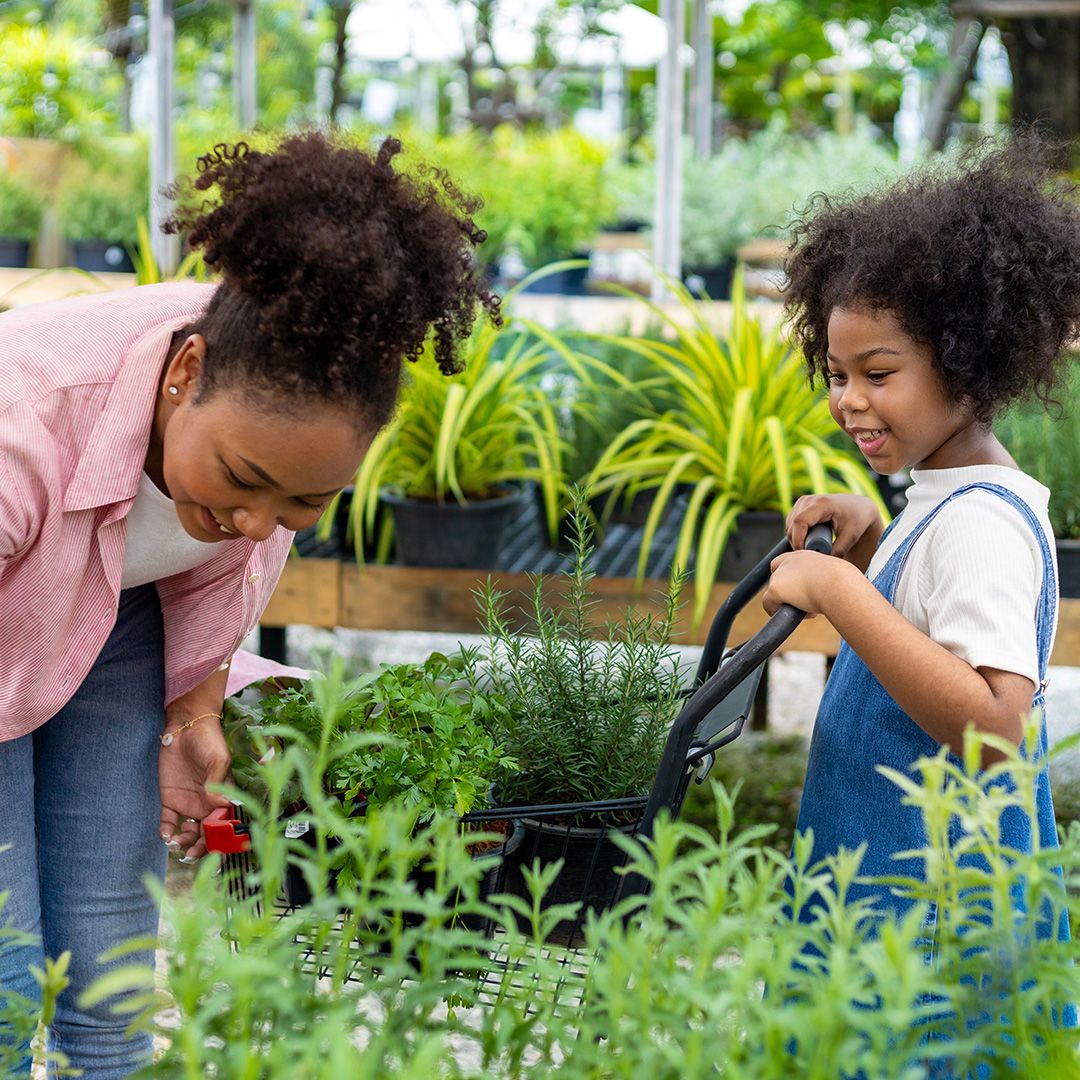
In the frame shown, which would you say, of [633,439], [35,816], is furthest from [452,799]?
[633,439]

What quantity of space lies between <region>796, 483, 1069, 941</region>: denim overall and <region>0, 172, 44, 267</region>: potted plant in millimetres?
6107

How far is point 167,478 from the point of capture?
4.80 feet

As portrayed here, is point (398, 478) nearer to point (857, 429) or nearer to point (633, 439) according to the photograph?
point (633, 439)

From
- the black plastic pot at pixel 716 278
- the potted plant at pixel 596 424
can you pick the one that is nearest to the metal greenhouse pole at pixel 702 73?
the black plastic pot at pixel 716 278

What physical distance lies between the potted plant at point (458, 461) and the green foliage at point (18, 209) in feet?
14.4

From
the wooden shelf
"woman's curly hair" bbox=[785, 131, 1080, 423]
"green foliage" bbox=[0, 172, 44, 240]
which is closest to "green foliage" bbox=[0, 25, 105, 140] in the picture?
"green foliage" bbox=[0, 172, 44, 240]

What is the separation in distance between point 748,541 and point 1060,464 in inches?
29.3

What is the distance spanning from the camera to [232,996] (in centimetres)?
70

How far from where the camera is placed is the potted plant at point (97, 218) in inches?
263

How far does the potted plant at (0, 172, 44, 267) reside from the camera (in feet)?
22.0

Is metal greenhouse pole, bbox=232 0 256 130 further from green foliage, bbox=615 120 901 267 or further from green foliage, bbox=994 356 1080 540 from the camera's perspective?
green foliage, bbox=994 356 1080 540

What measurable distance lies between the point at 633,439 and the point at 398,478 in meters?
0.63

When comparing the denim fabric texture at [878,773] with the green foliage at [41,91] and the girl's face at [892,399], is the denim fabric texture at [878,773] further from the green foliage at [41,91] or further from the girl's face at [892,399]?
the green foliage at [41,91]

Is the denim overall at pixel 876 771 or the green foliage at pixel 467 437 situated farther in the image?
the green foliage at pixel 467 437
